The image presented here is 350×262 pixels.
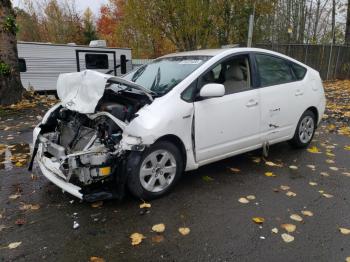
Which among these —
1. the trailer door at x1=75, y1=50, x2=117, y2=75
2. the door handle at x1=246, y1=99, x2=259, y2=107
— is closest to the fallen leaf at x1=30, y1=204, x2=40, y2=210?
the door handle at x1=246, y1=99, x2=259, y2=107

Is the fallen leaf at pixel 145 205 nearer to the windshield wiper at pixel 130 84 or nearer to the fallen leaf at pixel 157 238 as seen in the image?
the fallen leaf at pixel 157 238

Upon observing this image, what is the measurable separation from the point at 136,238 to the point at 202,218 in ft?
2.42

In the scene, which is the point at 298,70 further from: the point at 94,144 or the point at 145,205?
the point at 94,144

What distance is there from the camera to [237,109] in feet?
14.4

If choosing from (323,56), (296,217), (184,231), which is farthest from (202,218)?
(323,56)

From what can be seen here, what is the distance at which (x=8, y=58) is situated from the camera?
33.9ft

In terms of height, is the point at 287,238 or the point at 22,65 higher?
the point at 22,65

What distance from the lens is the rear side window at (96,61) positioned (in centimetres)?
1567

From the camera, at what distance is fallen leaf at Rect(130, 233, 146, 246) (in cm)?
308

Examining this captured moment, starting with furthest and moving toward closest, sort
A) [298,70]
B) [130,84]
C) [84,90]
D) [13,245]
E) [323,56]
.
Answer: [323,56] → [298,70] → [84,90] → [130,84] → [13,245]

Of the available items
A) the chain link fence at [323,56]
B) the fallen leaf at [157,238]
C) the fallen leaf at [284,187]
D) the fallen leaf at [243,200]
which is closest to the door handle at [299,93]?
the fallen leaf at [284,187]

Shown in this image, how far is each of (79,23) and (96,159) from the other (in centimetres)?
3334

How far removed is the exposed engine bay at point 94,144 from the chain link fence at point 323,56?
532 inches

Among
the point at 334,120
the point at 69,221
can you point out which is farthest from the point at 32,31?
the point at 69,221
